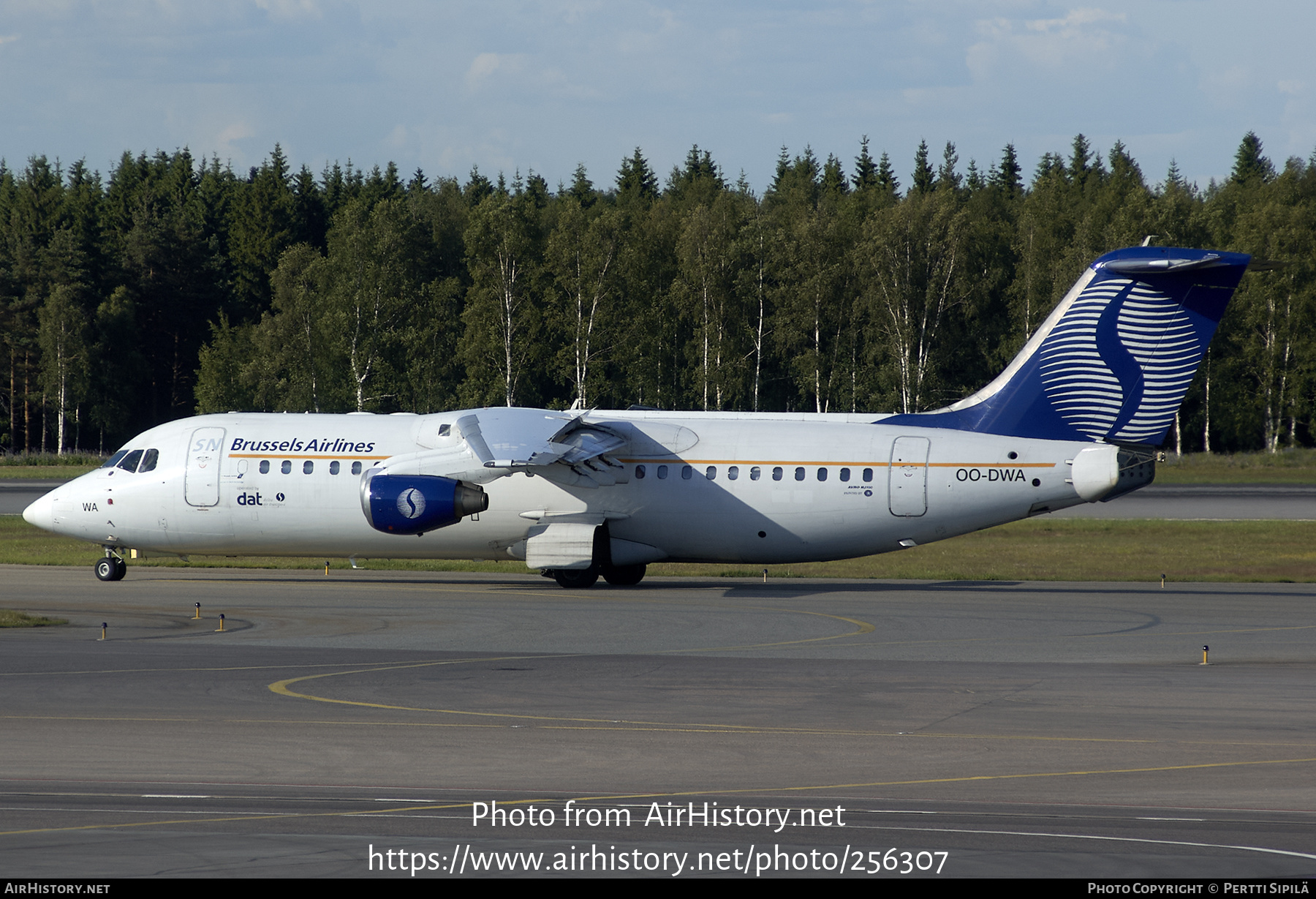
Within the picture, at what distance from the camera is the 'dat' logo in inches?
1145

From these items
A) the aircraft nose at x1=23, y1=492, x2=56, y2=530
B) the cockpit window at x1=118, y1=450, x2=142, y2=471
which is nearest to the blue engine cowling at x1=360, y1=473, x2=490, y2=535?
the cockpit window at x1=118, y1=450, x2=142, y2=471

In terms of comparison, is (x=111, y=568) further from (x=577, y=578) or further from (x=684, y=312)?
(x=684, y=312)

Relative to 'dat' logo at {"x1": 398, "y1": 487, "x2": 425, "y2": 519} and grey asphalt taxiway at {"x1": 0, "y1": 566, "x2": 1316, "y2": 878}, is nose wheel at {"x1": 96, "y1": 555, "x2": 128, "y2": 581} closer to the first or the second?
grey asphalt taxiway at {"x1": 0, "y1": 566, "x2": 1316, "y2": 878}

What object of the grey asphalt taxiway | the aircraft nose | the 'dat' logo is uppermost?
the 'dat' logo

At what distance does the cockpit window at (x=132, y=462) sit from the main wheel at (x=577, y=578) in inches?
422

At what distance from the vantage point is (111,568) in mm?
31703

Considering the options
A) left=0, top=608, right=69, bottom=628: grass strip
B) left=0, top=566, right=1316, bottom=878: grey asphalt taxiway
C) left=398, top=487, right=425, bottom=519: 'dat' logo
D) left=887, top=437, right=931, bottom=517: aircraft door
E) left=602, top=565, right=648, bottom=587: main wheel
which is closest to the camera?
left=0, top=566, right=1316, bottom=878: grey asphalt taxiway

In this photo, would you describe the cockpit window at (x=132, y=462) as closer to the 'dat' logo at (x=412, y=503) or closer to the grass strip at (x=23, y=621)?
the 'dat' logo at (x=412, y=503)

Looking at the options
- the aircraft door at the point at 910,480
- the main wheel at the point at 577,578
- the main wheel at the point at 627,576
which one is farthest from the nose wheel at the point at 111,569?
the aircraft door at the point at 910,480

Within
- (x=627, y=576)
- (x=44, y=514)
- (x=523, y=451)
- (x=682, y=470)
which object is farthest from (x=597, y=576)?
(x=44, y=514)

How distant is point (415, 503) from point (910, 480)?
1101 centimetres

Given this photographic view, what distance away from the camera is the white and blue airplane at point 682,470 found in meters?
28.8

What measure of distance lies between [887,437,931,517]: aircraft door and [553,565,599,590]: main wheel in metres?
7.17
